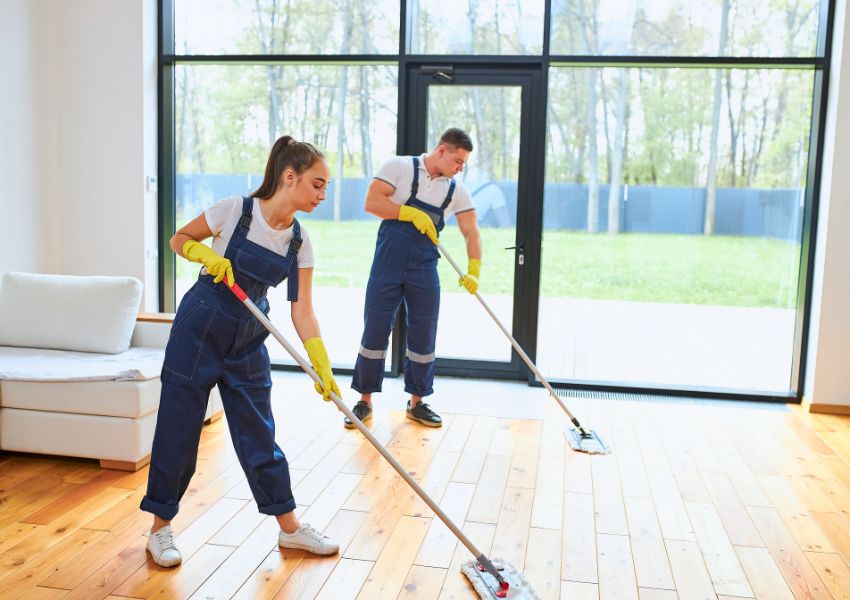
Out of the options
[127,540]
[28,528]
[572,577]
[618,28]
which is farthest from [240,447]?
[618,28]

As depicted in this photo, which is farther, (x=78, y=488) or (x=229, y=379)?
(x=78, y=488)

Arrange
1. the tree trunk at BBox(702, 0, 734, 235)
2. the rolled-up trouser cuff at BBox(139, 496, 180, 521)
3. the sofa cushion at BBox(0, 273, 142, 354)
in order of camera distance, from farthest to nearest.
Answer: the tree trunk at BBox(702, 0, 734, 235), the sofa cushion at BBox(0, 273, 142, 354), the rolled-up trouser cuff at BBox(139, 496, 180, 521)

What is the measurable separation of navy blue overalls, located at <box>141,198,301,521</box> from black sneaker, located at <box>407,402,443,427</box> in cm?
159

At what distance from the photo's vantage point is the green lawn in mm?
4910

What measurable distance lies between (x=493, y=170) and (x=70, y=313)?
245 centimetres

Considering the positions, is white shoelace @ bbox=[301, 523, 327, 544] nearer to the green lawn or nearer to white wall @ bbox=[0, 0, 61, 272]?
the green lawn

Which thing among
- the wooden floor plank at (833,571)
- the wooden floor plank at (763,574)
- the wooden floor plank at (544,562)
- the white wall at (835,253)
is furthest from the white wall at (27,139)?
the white wall at (835,253)

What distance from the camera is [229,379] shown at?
252 centimetres

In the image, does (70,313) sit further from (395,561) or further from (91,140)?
(395,561)

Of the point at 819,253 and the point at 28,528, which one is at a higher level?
the point at 819,253

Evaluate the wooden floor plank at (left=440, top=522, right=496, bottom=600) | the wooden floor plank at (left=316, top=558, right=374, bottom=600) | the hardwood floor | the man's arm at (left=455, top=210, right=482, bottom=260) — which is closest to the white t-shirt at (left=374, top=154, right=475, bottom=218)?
the man's arm at (left=455, top=210, right=482, bottom=260)

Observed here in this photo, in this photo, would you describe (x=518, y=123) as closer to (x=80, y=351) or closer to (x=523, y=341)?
→ (x=523, y=341)

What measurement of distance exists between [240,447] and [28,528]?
0.81 meters

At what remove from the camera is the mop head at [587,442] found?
3.79 m
